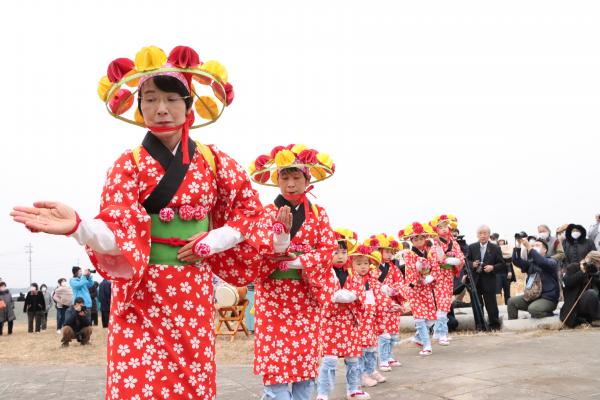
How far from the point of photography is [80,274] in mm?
15195

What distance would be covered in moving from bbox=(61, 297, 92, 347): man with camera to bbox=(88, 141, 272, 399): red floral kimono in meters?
10.3

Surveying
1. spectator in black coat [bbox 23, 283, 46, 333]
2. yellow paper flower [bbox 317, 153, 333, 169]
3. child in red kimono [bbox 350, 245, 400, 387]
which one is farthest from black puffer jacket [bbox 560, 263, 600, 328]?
spectator in black coat [bbox 23, 283, 46, 333]

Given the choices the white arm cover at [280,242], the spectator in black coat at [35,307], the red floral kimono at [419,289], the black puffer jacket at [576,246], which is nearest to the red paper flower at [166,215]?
the white arm cover at [280,242]

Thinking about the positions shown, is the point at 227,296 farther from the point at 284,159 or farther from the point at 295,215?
the point at 284,159

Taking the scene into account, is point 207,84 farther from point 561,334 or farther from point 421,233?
point 561,334

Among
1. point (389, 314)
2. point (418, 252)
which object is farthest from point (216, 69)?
point (418, 252)

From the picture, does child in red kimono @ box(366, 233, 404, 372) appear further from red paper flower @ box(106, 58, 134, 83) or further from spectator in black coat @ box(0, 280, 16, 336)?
spectator in black coat @ box(0, 280, 16, 336)

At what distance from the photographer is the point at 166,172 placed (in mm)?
2730

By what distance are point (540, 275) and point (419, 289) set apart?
120 inches

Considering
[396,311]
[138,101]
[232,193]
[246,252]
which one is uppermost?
[138,101]

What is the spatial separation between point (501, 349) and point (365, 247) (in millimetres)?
3146

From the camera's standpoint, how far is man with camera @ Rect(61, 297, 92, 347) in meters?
11.8

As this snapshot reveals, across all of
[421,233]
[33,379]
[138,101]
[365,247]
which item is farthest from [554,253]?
[138,101]

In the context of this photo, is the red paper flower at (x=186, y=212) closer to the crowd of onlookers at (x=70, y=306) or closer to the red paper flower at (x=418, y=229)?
the red paper flower at (x=418, y=229)
